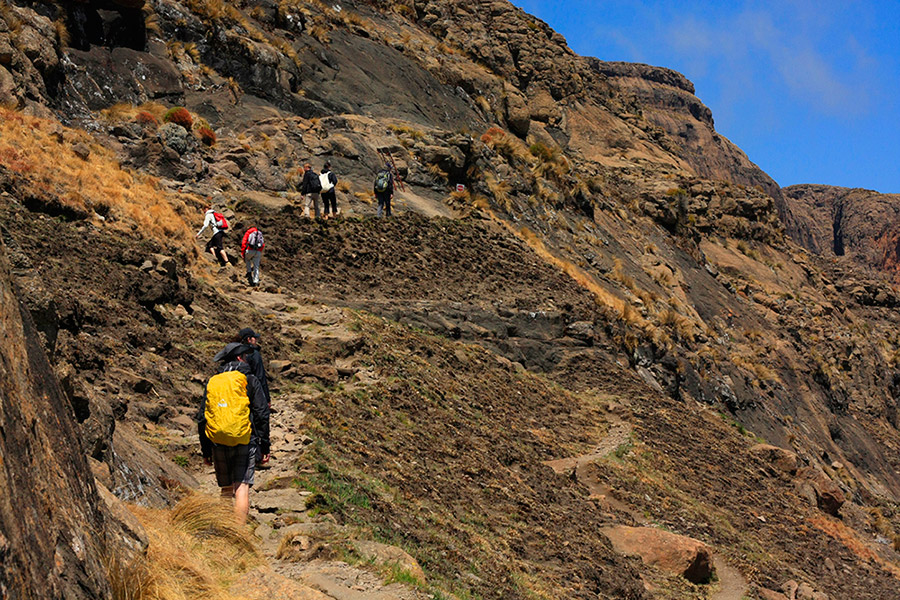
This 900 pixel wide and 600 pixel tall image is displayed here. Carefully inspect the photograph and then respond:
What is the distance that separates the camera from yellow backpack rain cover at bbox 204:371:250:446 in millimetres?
6930

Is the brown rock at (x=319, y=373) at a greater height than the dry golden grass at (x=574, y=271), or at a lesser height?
lesser

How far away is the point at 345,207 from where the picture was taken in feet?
76.4

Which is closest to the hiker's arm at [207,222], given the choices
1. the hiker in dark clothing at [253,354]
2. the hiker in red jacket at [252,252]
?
the hiker in red jacket at [252,252]

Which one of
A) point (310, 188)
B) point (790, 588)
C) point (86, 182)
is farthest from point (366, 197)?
point (790, 588)

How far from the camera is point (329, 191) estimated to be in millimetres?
21859

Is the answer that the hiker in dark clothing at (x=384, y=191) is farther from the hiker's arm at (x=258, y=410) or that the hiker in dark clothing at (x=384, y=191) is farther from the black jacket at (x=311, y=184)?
the hiker's arm at (x=258, y=410)

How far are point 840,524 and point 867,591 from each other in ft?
17.1

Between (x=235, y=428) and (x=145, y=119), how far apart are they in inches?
678

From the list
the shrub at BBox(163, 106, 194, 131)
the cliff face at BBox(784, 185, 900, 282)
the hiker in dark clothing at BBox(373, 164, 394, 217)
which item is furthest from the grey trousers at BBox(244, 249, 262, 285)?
the cliff face at BBox(784, 185, 900, 282)

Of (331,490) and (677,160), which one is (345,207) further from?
(677,160)

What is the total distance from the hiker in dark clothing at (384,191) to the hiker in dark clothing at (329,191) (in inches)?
46.6

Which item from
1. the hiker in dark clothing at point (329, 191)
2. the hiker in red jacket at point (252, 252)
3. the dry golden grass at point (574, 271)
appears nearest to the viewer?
the hiker in red jacket at point (252, 252)

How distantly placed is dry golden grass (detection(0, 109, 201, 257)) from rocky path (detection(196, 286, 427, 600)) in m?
6.80

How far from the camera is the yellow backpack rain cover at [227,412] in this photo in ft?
22.7
